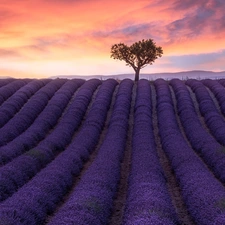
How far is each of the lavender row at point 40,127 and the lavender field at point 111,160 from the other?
64 mm

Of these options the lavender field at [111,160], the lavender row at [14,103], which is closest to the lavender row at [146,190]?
the lavender field at [111,160]

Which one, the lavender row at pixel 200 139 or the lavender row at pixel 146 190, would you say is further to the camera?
the lavender row at pixel 200 139

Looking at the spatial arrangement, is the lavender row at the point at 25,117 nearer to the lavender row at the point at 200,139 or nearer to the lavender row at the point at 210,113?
the lavender row at the point at 200,139

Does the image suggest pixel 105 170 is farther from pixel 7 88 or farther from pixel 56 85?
pixel 56 85

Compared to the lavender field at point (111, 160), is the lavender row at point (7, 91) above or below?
above

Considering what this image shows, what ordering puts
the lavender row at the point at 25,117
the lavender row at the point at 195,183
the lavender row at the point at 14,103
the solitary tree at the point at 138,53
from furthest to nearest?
the solitary tree at the point at 138,53 < the lavender row at the point at 14,103 < the lavender row at the point at 25,117 < the lavender row at the point at 195,183

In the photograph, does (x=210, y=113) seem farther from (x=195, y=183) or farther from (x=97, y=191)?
(x=97, y=191)

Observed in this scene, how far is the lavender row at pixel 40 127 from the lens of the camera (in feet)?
57.4

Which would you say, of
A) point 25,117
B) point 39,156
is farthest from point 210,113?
point 39,156

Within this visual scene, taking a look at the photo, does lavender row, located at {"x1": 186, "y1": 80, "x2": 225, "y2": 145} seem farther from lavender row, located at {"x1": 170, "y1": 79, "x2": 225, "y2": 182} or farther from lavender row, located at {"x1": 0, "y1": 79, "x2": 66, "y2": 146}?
lavender row, located at {"x1": 0, "y1": 79, "x2": 66, "y2": 146}

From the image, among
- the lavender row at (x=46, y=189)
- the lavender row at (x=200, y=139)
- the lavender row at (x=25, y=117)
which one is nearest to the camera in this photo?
the lavender row at (x=46, y=189)

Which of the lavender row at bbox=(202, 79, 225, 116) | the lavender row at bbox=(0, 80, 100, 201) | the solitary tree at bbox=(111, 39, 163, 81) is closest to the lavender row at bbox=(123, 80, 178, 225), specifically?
the lavender row at bbox=(0, 80, 100, 201)

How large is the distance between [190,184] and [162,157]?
6.44 m

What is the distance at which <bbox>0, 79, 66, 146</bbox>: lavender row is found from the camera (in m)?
21.7
